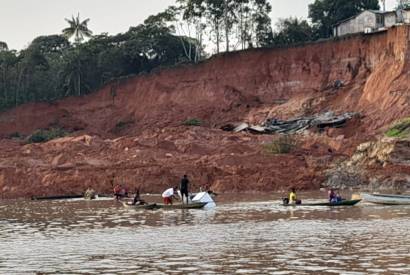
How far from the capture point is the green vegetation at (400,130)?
4481 cm

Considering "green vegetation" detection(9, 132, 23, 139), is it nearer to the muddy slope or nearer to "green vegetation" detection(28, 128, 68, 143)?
the muddy slope

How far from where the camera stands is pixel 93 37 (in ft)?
267

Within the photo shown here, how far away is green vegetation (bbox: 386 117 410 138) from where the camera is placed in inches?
1764

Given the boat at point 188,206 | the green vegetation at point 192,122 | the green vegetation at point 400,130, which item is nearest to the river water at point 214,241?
the boat at point 188,206

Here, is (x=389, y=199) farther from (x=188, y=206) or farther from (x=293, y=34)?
(x=293, y=34)

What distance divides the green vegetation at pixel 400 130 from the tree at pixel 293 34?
2520 cm

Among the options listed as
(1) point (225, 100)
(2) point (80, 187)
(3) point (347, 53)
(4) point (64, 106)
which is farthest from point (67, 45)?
(2) point (80, 187)

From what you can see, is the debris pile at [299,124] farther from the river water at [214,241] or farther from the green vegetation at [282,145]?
the river water at [214,241]

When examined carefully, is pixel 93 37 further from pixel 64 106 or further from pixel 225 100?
pixel 225 100

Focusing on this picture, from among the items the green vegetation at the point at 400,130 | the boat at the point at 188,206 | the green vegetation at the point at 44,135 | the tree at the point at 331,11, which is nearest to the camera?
the boat at the point at 188,206

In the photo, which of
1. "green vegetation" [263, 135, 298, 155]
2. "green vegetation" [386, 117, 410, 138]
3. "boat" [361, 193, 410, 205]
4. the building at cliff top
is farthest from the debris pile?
"boat" [361, 193, 410, 205]

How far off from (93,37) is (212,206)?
173 feet

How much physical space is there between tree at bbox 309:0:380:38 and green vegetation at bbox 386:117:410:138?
28.0 meters

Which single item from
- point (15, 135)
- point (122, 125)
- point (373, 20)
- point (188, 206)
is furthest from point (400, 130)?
point (15, 135)
